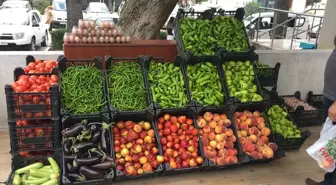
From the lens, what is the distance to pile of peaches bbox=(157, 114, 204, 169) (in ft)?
12.0

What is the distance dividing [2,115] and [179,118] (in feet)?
9.29

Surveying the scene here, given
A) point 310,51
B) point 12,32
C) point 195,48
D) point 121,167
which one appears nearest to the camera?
point 121,167

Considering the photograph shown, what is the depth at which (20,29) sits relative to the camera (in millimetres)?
11109

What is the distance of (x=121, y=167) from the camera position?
3.45 m

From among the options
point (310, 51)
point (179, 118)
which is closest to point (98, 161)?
point (179, 118)

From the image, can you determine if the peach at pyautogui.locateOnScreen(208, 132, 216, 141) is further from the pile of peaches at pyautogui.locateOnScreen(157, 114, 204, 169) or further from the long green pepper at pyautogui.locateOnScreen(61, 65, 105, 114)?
the long green pepper at pyautogui.locateOnScreen(61, 65, 105, 114)

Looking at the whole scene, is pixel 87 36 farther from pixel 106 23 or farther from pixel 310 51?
pixel 310 51

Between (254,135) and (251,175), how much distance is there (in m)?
0.51

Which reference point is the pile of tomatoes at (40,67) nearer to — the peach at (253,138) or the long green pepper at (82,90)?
the long green pepper at (82,90)

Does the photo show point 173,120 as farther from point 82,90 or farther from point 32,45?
point 32,45

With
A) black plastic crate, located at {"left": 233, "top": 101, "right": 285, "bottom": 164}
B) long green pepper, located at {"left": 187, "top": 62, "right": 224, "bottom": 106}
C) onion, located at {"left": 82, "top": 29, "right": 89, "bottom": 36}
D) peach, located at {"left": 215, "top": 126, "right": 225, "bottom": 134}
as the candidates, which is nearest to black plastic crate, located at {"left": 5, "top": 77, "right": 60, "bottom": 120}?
onion, located at {"left": 82, "top": 29, "right": 89, "bottom": 36}

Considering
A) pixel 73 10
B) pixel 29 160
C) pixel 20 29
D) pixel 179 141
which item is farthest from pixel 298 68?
pixel 20 29

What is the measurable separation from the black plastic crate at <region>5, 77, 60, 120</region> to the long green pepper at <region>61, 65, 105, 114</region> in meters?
0.22

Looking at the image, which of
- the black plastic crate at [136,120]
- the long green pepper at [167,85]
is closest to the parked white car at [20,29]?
the long green pepper at [167,85]
